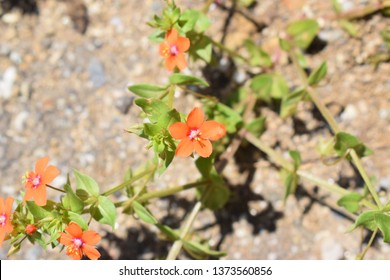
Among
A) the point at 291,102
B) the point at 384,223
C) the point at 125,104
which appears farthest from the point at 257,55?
the point at 384,223

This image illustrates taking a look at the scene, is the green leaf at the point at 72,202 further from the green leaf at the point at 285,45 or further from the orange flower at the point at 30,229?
the green leaf at the point at 285,45

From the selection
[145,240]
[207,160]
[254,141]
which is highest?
[254,141]

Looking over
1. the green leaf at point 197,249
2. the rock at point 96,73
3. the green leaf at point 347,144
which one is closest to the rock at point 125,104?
the rock at point 96,73

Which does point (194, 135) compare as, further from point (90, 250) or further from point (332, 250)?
point (332, 250)

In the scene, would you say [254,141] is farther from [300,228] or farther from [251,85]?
[300,228]

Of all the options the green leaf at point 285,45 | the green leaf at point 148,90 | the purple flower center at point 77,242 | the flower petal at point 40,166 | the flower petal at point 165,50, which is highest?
the green leaf at point 285,45
